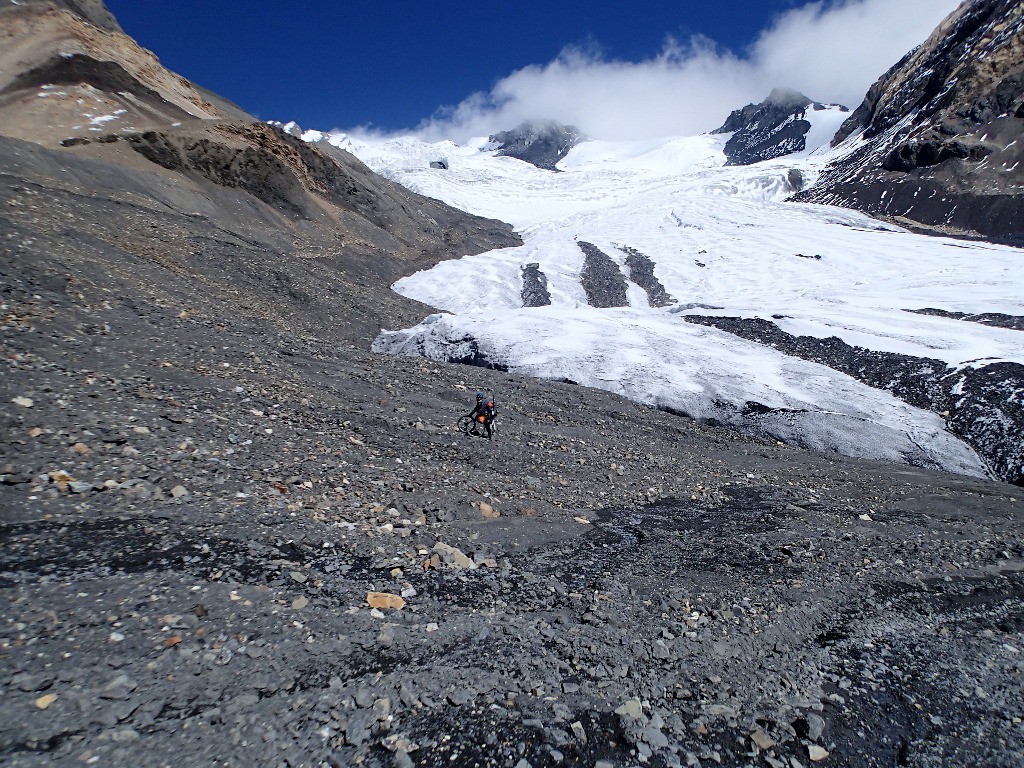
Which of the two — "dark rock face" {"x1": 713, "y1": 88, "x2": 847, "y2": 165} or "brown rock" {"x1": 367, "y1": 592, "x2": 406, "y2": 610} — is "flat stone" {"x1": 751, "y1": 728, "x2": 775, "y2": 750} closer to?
"brown rock" {"x1": 367, "y1": 592, "x2": 406, "y2": 610}

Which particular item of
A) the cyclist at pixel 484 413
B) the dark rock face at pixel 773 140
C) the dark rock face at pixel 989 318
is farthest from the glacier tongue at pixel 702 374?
the dark rock face at pixel 773 140

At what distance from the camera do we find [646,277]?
4188 cm

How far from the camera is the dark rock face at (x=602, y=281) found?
1458 inches

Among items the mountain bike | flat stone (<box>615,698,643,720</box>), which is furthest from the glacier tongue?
flat stone (<box>615,698,643,720</box>)

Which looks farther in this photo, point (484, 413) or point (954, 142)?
point (954, 142)

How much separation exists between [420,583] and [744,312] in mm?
20432

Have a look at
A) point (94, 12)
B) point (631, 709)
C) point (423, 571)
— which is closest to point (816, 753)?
point (631, 709)

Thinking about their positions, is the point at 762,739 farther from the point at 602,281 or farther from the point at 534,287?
the point at 602,281

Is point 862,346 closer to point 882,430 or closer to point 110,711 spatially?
point 882,430

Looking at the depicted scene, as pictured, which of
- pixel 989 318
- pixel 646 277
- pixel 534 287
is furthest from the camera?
pixel 646 277

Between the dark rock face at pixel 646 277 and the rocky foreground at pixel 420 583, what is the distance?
26989 millimetres

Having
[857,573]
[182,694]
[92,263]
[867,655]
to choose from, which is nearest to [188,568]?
[182,694]

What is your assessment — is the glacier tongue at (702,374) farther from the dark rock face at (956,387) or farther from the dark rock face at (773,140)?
the dark rock face at (773,140)

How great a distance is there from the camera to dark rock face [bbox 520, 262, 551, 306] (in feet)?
114
